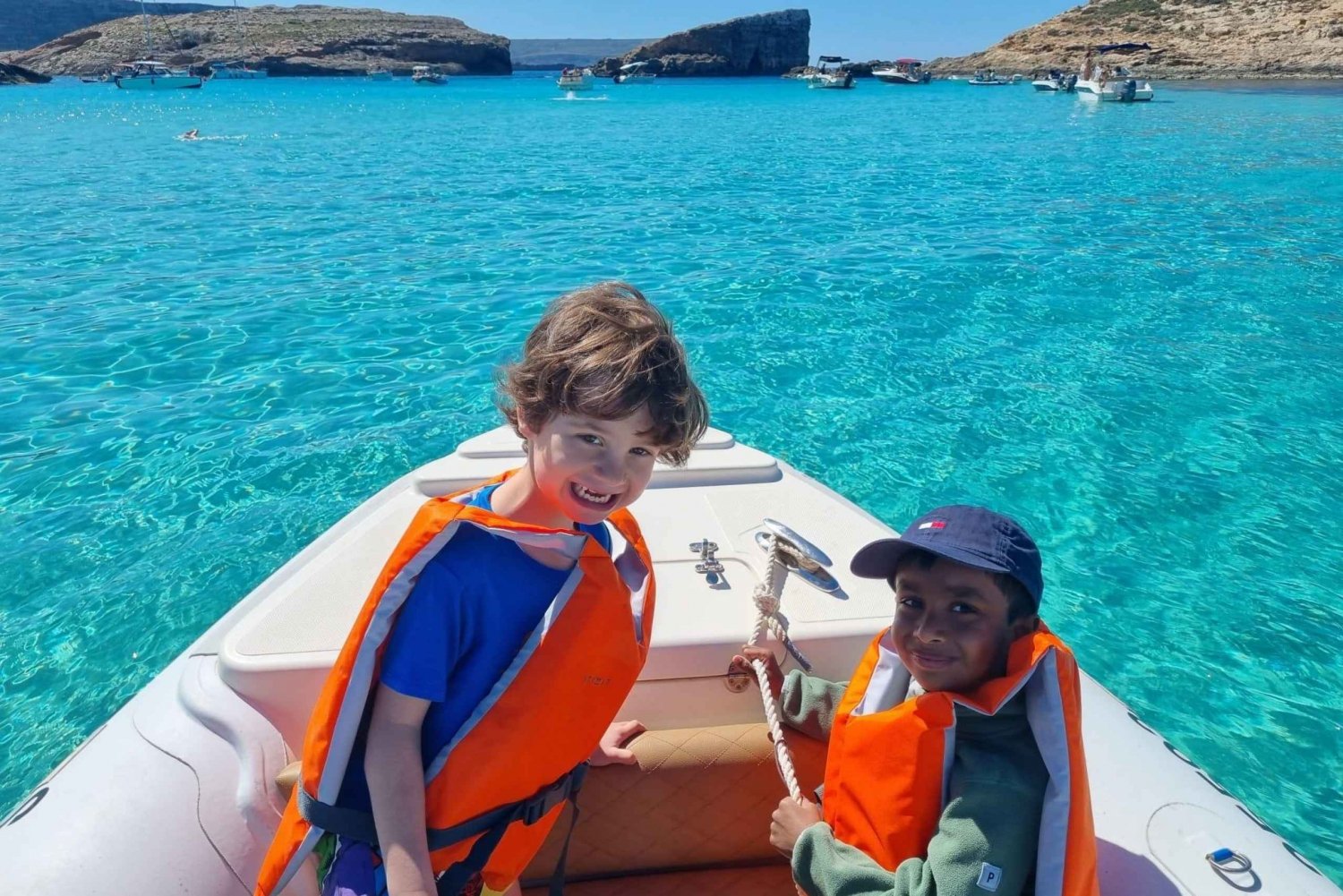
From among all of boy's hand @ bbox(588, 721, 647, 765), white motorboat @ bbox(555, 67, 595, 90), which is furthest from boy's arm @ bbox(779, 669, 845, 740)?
white motorboat @ bbox(555, 67, 595, 90)

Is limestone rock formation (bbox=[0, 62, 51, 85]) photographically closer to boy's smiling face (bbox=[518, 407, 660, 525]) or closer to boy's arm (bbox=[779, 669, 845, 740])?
boy's smiling face (bbox=[518, 407, 660, 525])

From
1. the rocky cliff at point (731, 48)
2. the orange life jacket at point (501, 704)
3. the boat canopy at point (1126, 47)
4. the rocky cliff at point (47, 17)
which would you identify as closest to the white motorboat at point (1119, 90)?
the boat canopy at point (1126, 47)

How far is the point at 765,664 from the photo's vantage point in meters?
2.15

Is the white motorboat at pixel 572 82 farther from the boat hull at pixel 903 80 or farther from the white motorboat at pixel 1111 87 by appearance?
the white motorboat at pixel 1111 87

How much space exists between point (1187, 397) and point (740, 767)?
645 centimetres

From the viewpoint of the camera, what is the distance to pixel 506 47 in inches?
4269

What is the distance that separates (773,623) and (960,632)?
2.06 ft

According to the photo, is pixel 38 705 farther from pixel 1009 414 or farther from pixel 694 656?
pixel 1009 414

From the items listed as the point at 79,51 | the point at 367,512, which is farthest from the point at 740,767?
the point at 79,51

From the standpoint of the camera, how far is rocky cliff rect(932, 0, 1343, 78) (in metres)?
54.8

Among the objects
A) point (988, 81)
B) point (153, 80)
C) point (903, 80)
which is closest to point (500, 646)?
point (988, 81)

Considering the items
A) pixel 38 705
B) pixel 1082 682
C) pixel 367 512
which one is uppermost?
pixel 367 512

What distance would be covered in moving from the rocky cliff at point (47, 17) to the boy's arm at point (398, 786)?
162582mm

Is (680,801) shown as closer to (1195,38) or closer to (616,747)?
(616,747)
